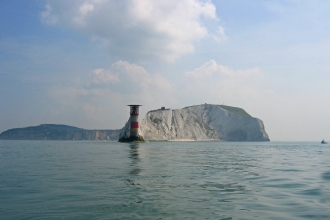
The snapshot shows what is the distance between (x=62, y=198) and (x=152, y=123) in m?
124

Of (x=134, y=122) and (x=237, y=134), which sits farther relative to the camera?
(x=237, y=134)

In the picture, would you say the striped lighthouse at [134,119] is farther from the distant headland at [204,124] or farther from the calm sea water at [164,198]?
the calm sea water at [164,198]

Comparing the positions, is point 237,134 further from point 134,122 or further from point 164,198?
point 164,198

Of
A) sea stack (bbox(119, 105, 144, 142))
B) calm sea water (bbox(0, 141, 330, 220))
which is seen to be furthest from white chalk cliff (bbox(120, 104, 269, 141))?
calm sea water (bbox(0, 141, 330, 220))

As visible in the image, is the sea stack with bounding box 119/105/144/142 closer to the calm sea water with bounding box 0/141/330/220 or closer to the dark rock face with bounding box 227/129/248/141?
the calm sea water with bounding box 0/141/330/220

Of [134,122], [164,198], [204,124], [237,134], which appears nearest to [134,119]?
[134,122]

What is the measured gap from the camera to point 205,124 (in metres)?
167

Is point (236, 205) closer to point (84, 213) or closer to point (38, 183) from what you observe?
point (84, 213)

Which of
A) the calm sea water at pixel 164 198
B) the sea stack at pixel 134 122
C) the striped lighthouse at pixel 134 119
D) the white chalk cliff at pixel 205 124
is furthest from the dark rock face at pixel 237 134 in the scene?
the calm sea water at pixel 164 198

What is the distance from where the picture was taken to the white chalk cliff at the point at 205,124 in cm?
14024

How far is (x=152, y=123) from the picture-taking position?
440 feet

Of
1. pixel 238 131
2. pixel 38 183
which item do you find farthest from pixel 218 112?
pixel 38 183

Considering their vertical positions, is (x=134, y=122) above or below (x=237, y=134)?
above

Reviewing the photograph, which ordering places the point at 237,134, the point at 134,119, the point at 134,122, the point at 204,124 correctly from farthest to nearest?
the point at 237,134 < the point at 204,124 < the point at 134,122 < the point at 134,119
